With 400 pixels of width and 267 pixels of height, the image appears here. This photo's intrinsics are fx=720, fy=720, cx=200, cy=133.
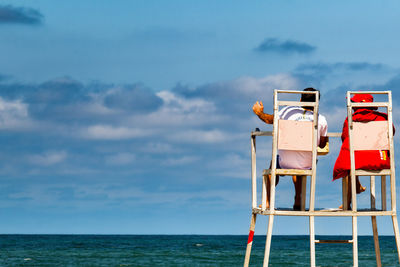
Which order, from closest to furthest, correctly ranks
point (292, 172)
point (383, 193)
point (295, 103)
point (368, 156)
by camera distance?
point (295, 103) → point (292, 172) → point (368, 156) → point (383, 193)

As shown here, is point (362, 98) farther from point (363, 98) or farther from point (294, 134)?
point (294, 134)

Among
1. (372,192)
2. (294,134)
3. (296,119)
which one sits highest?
(296,119)

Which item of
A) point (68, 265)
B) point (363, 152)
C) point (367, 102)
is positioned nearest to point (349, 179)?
point (363, 152)

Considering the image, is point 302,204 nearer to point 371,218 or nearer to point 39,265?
point 371,218

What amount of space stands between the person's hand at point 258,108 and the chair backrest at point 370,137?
3.45 ft

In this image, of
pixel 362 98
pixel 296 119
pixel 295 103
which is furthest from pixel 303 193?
pixel 362 98

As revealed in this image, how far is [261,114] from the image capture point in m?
8.17

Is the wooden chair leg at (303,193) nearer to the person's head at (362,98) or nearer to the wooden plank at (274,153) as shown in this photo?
the wooden plank at (274,153)

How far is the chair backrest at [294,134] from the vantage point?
306 inches

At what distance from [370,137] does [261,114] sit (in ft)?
4.04

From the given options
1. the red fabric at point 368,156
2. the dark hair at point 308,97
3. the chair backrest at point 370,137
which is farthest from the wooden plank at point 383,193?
Result: the dark hair at point 308,97

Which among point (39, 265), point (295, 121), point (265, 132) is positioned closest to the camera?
point (295, 121)

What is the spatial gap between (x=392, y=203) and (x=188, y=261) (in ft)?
73.1

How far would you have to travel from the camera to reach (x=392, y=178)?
8.05m
